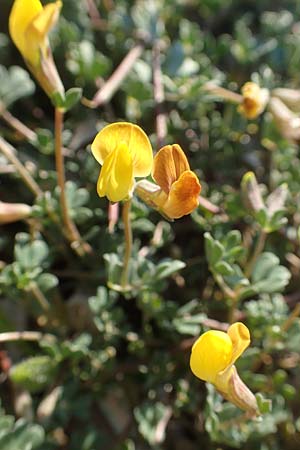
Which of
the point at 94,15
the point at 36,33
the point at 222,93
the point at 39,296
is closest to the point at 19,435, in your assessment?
the point at 39,296

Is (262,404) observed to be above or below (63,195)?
below

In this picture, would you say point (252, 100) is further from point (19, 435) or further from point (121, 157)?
point (19, 435)

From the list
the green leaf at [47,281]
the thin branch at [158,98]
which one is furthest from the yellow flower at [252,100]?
the green leaf at [47,281]

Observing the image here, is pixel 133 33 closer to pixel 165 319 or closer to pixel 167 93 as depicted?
pixel 167 93

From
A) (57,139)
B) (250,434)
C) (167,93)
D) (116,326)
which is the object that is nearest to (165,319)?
(116,326)

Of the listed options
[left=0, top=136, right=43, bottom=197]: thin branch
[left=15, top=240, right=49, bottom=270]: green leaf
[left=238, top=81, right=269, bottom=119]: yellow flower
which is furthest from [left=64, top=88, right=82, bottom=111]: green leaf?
[left=238, top=81, right=269, bottom=119]: yellow flower

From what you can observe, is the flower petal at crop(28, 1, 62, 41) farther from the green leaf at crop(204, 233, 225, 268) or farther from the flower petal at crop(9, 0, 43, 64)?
the green leaf at crop(204, 233, 225, 268)
